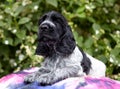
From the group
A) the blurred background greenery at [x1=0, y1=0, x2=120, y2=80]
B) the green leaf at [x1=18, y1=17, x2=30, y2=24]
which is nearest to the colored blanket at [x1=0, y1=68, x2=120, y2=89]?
the blurred background greenery at [x1=0, y1=0, x2=120, y2=80]

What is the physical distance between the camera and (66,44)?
4.77ft

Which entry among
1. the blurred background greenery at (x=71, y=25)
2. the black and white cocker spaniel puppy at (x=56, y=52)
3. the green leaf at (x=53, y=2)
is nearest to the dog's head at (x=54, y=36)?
the black and white cocker spaniel puppy at (x=56, y=52)

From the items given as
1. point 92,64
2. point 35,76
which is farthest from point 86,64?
point 35,76

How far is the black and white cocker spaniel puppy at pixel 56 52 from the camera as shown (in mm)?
1421

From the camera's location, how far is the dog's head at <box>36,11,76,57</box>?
1.41 m

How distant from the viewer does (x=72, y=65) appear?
1.47m

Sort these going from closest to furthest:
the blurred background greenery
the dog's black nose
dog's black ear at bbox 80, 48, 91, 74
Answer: the dog's black nose → dog's black ear at bbox 80, 48, 91, 74 → the blurred background greenery

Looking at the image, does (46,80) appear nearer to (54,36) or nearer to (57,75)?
(57,75)

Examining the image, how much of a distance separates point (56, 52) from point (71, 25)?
1149 mm

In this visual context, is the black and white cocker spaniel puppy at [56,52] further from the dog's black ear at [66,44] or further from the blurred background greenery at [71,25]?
the blurred background greenery at [71,25]

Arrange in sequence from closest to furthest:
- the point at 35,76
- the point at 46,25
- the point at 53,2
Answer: the point at 46,25
the point at 35,76
the point at 53,2

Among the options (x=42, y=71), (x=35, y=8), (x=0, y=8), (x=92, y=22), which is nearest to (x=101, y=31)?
(x=92, y=22)

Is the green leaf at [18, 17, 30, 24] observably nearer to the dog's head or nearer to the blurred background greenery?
the blurred background greenery

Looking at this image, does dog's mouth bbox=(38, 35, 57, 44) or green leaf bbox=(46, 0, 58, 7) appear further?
green leaf bbox=(46, 0, 58, 7)
